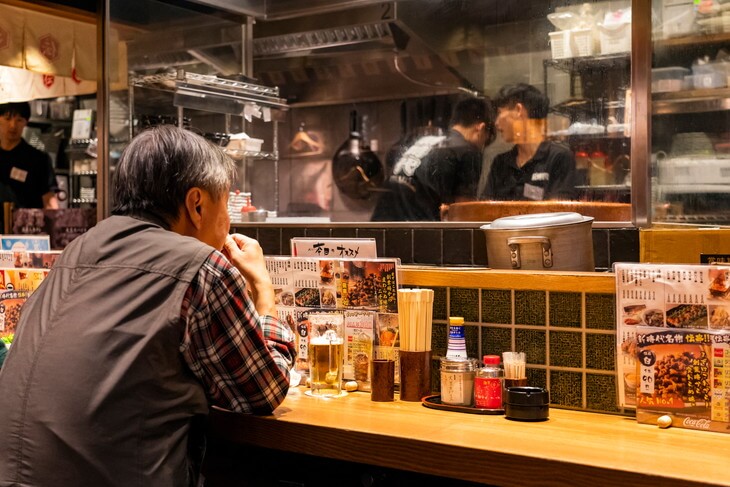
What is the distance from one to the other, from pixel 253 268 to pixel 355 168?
4.17 m

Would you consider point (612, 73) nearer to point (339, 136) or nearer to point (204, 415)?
point (339, 136)

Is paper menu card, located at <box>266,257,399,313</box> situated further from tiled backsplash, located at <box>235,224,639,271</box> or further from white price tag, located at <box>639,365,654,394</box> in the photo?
tiled backsplash, located at <box>235,224,639,271</box>

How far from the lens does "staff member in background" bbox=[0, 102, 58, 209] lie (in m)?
5.56

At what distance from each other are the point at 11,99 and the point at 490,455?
488 cm

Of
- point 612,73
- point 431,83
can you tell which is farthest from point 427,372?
point 431,83

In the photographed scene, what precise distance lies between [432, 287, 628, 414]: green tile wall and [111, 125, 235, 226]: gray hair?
30.2 inches

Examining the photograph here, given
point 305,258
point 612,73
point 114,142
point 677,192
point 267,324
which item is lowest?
point 267,324

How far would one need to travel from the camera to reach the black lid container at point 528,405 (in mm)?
1891

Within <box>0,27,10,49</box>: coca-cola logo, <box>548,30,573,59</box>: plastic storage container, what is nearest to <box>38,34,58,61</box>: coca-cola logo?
<box>0,27,10,49</box>: coca-cola logo

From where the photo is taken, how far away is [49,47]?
482 cm

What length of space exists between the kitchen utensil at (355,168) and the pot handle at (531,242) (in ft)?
11.6

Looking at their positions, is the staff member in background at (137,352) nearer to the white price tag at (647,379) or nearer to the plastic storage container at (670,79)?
the white price tag at (647,379)

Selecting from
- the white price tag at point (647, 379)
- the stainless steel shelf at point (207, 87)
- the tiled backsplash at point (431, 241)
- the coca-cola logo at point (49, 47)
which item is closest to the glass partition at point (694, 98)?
the tiled backsplash at point (431, 241)

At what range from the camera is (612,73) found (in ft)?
15.5
